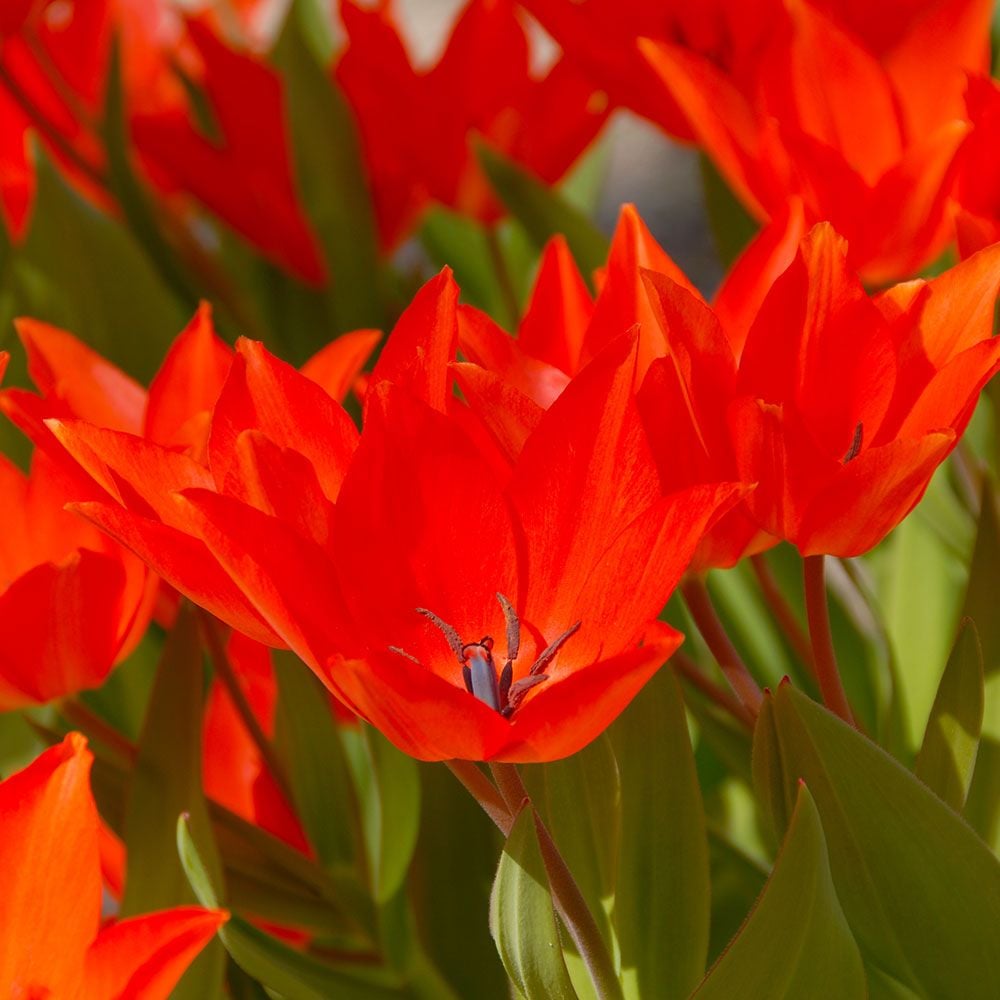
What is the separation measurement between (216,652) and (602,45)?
0.25 meters

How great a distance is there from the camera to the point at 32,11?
648mm

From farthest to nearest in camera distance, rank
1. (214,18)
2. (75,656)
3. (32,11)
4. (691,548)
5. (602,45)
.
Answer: (214,18) → (32,11) → (602,45) → (75,656) → (691,548)

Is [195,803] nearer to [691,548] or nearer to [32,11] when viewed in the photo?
[691,548]

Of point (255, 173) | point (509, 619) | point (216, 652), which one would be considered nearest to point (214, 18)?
point (255, 173)

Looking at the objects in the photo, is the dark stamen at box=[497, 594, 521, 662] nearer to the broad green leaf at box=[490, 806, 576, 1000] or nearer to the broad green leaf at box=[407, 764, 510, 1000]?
the broad green leaf at box=[490, 806, 576, 1000]

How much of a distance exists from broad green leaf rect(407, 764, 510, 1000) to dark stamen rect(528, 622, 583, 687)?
18 cm

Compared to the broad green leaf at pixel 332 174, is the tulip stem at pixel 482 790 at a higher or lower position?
lower

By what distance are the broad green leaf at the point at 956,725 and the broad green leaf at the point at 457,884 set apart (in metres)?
0.18

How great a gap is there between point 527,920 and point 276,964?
0.09 m

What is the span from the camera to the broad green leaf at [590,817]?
385mm

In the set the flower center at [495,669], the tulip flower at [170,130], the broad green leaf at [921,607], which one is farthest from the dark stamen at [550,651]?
the tulip flower at [170,130]

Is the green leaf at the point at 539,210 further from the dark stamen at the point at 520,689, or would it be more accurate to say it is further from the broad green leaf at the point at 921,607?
the dark stamen at the point at 520,689

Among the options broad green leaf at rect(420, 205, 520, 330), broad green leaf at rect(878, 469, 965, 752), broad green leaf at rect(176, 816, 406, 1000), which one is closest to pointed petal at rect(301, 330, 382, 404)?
broad green leaf at rect(176, 816, 406, 1000)

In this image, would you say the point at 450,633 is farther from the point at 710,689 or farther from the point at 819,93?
the point at 819,93
